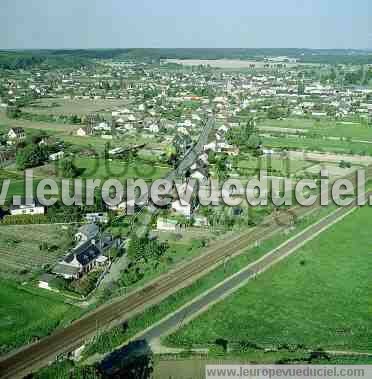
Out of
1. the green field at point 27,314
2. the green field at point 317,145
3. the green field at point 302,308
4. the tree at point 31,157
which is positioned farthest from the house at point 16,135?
the green field at point 302,308

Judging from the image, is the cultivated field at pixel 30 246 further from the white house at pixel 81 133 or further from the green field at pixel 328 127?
the green field at pixel 328 127

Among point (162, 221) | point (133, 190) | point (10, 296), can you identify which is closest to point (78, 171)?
point (133, 190)

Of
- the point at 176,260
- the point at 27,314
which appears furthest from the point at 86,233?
the point at 27,314

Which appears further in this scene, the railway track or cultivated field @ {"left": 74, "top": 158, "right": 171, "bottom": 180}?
cultivated field @ {"left": 74, "top": 158, "right": 171, "bottom": 180}

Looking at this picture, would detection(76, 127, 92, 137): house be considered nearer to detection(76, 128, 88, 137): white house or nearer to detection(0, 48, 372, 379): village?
detection(76, 128, 88, 137): white house

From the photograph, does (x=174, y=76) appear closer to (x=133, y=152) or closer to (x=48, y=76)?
(x=48, y=76)

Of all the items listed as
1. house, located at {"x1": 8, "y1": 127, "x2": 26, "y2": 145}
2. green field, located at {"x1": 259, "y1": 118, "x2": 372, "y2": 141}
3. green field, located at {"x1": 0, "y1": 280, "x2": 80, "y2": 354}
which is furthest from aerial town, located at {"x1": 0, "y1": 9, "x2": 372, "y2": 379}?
green field, located at {"x1": 259, "y1": 118, "x2": 372, "y2": 141}
